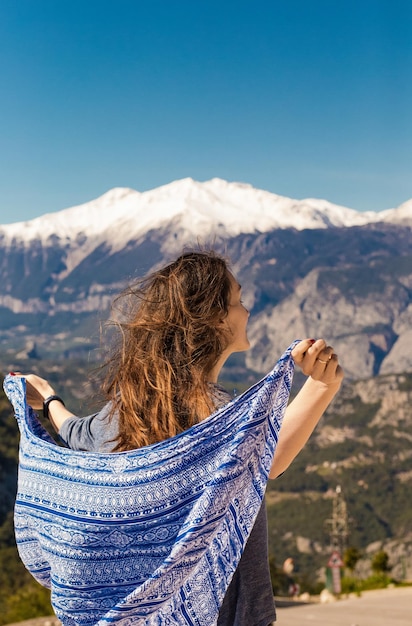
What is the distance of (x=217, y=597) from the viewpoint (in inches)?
104

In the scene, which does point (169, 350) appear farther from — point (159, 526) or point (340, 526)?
point (340, 526)

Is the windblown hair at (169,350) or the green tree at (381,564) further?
the green tree at (381,564)

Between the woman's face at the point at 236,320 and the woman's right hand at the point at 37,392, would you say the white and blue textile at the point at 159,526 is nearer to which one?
the woman's face at the point at 236,320

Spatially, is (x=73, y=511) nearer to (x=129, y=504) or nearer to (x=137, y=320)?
(x=129, y=504)

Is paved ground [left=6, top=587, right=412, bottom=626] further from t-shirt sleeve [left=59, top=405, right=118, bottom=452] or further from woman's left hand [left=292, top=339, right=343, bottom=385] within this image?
woman's left hand [left=292, top=339, right=343, bottom=385]

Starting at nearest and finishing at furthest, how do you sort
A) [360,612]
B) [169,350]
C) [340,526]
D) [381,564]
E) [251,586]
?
[251,586]
[169,350]
[360,612]
[381,564]
[340,526]

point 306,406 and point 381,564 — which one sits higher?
point 306,406

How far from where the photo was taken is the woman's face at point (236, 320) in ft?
9.82

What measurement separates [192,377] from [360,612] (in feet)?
37.3

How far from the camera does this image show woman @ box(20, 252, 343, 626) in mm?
2775

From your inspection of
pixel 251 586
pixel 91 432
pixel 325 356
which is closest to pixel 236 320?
pixel 325 356

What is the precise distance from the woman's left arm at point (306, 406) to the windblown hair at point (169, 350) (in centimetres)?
29

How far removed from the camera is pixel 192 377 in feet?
9.24

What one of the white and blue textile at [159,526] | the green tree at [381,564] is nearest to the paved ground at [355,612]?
the green tree at [381,564]
